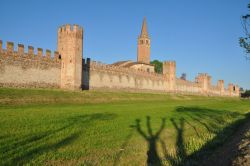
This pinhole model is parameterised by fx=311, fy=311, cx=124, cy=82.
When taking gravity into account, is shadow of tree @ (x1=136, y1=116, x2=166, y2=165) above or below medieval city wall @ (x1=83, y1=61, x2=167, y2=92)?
below

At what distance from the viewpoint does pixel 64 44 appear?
3222 centimetres

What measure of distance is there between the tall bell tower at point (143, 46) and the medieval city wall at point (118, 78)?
2040 centimetres

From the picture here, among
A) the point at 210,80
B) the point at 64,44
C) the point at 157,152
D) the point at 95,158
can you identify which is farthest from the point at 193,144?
the point at 210,80

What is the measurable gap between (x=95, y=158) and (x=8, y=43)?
2278 centimetres

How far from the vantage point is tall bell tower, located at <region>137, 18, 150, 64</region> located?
7494 cm

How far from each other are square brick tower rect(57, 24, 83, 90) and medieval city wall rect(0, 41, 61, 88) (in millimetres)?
701

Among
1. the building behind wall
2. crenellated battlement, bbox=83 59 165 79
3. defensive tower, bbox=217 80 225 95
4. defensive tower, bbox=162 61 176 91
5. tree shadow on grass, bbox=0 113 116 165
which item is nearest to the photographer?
tree shadow on grass, bbox=0 113 116 165

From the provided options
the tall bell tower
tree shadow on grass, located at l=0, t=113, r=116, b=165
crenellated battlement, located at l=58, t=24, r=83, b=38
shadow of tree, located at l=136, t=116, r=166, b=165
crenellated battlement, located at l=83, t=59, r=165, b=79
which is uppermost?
the tall bell tower

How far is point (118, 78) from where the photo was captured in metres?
42.8

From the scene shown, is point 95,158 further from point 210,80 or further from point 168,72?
point 210,80

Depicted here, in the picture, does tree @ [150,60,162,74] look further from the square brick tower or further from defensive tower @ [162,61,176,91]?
the square brick tower

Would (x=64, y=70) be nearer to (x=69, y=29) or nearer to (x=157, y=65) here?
(x=69, y=29)

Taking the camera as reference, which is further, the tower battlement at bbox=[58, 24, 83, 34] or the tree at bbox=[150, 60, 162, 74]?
the tree at bbox=[150, 60, 162, 74]

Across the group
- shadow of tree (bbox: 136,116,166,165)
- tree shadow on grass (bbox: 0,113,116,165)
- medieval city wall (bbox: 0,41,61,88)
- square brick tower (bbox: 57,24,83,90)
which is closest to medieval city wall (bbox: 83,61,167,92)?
square brick tower (bbox: 57,24,83,90)
